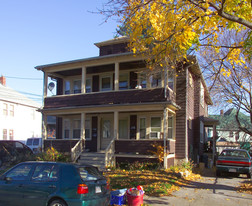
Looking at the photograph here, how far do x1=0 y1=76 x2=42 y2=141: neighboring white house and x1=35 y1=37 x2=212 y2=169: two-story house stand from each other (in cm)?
1182

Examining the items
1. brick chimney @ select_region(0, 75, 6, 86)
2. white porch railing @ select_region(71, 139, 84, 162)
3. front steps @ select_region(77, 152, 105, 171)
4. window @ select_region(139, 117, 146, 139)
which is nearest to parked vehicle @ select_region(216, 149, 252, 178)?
window @ select_region(139, 117, 146, 139)

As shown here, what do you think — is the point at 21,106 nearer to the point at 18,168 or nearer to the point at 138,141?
the point at 138,141

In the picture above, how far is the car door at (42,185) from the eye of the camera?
6.68m

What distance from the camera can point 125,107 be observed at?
16.5 m

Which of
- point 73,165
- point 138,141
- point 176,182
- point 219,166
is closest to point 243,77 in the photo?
point 219,166

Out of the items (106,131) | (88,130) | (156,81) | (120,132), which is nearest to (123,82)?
(156,81)

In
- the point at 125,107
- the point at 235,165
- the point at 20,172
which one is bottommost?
the point at 235,165

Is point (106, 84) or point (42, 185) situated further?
point (106, 84)

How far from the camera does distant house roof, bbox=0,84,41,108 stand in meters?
32.1

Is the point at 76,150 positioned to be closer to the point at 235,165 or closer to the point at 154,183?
the point at 154,183

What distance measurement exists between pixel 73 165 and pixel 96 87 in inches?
539

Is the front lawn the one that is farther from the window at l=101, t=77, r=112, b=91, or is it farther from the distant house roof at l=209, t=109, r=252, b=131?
the distant house roof at l=209, t=109, r=252, b=131

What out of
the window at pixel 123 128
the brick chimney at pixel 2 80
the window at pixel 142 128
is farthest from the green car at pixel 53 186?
the brick chimney at pixel 2 80

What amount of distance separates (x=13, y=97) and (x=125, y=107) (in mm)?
22103
